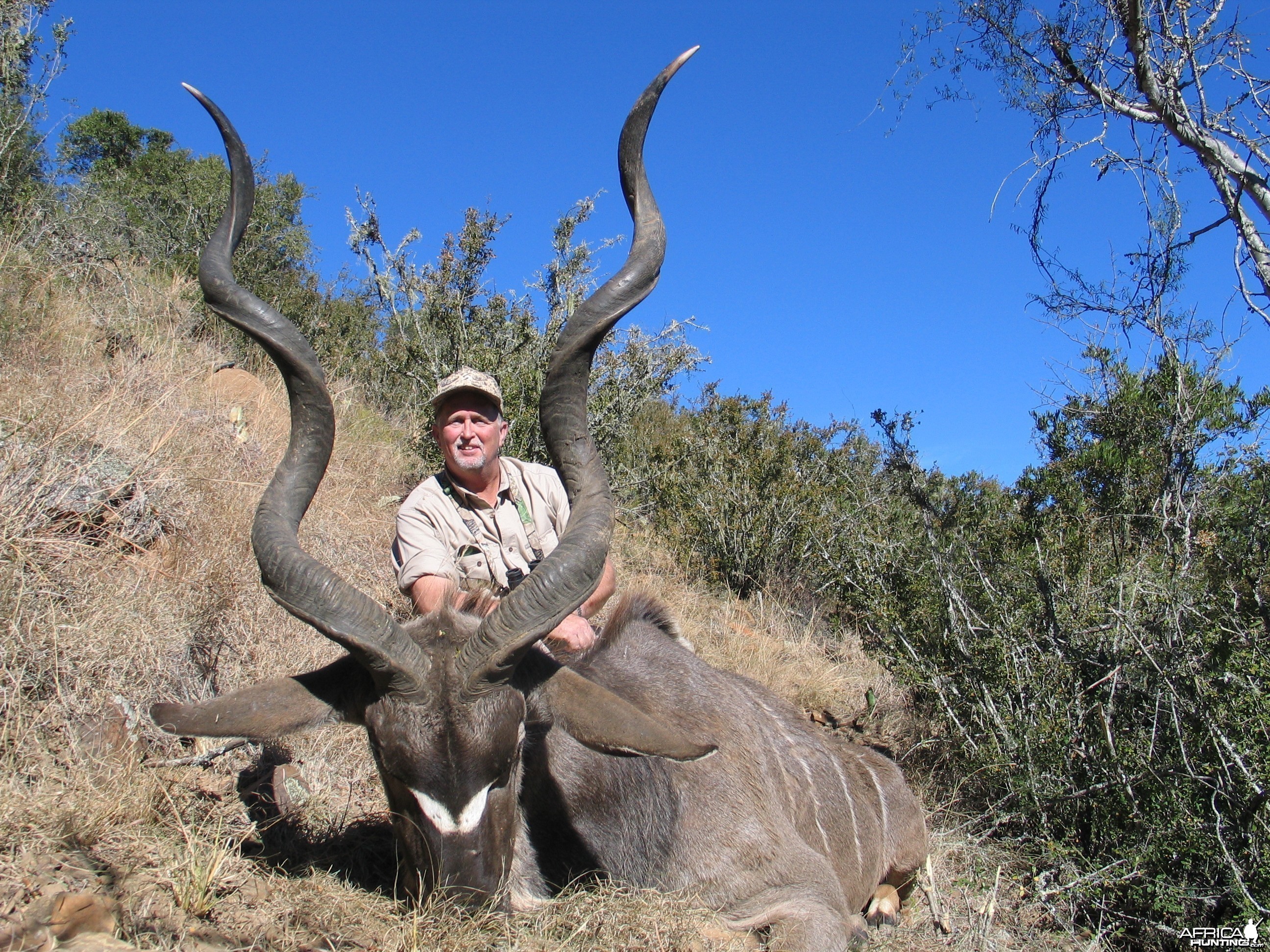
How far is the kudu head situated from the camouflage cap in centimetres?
142

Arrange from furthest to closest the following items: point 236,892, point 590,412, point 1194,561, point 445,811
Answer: point 590,412
point 1194,561
point 236,892
point 445,811

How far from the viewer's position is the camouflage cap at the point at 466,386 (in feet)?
15.9

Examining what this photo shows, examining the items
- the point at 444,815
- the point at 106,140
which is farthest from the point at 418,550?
the point at 106,140

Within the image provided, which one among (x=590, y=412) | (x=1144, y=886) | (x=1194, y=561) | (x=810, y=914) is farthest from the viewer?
(x=590, y=412)

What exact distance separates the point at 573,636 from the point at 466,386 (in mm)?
1565

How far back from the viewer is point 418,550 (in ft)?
15.6

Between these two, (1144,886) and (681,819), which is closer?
(681,819)

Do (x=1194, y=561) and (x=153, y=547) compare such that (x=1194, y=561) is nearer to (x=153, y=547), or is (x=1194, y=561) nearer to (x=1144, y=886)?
(x=1144, y=886)

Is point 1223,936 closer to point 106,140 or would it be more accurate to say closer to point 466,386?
point 466,386

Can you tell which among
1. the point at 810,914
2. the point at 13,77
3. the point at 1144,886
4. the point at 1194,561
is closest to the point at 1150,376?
the point at 1194,561

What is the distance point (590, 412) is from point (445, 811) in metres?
6.88

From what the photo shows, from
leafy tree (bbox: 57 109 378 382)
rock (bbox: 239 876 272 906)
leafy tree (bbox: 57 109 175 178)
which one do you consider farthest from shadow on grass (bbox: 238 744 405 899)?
leafy tree (bbox: 57 109 175 178)

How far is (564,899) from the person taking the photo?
323 cm

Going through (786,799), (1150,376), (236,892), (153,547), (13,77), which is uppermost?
(1150,376)
